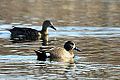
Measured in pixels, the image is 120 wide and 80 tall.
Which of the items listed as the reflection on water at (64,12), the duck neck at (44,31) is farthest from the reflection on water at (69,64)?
the reflection on water at (64,12)

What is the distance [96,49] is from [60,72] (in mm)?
4232

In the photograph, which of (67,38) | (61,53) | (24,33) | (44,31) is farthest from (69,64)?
(44,31)

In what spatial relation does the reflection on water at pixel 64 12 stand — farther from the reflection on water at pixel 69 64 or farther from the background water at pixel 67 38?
the reflection on water at pixel 69 64

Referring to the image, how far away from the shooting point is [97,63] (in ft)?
57.0

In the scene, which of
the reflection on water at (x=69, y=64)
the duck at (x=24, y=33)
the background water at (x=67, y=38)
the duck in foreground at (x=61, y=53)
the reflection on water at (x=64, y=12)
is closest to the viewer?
the reflection on water at (x=69, y=64)

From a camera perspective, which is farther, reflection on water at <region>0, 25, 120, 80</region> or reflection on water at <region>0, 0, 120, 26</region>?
reflection on water at <region>0, 0, 120, 26</region>

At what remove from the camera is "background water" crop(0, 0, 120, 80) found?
1600 centimetres

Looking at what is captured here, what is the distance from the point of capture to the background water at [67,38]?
16.0 m

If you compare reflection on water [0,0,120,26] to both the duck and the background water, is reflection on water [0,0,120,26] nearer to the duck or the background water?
the background water

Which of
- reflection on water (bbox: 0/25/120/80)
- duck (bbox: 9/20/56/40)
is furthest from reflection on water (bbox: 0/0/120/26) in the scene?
reflection on water (bbox: 0/25/120/80)

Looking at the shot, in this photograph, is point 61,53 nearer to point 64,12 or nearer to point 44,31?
point 44,31

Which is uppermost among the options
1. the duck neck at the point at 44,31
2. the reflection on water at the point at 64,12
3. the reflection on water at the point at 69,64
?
the reflection on water at the point at 64,12

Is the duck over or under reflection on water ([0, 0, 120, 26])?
under

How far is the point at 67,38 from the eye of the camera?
23.3 m
